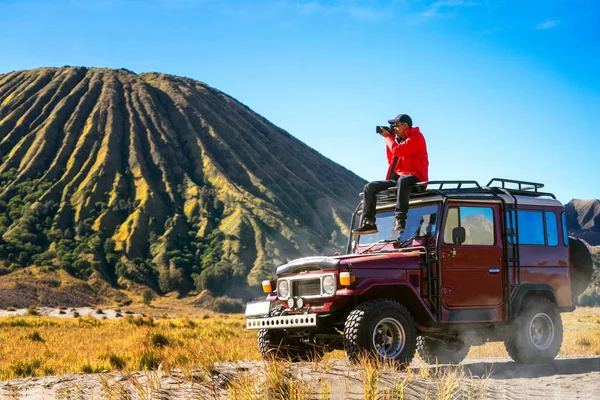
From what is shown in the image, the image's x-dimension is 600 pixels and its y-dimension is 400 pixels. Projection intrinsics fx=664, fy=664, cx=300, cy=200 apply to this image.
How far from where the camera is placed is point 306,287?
9.81 meters

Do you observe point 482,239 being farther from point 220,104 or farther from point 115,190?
point 220,104

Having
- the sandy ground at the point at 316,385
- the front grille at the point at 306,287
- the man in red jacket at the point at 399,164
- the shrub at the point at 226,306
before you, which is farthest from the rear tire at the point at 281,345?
the shrub at the point at 226,306

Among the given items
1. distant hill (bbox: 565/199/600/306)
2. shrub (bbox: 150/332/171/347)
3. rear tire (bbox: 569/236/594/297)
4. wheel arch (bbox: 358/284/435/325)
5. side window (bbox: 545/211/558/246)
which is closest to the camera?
wheel arch (bbox: 358/284/435/325)

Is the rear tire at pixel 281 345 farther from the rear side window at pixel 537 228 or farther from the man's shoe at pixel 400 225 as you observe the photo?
the rear side window at pixel 537 228

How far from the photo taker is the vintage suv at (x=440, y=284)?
916 centimetres

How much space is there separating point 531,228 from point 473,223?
1.50m

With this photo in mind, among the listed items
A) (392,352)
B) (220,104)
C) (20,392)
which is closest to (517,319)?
(392,352)

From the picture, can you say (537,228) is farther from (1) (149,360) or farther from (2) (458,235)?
(1) (149,360)

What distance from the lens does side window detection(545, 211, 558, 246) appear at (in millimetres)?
11678

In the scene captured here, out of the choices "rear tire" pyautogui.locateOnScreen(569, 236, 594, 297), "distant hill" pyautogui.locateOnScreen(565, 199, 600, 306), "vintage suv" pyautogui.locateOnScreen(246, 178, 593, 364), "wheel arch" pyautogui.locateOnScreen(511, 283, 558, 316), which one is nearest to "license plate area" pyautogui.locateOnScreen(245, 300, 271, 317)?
"vintage suv" pyautogui.locateOnScreen(246, 178, 593, 364)

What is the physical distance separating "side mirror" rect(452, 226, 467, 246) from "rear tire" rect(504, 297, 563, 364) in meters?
2.00

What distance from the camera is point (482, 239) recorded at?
418 inches

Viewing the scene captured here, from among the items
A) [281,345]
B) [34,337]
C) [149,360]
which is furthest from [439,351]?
[34,337]

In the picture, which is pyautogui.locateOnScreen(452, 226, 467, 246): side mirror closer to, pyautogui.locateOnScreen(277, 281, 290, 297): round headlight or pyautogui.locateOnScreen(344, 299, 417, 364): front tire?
pyautogui.locateOnScreen(344, 299, 417, 364): front tire
